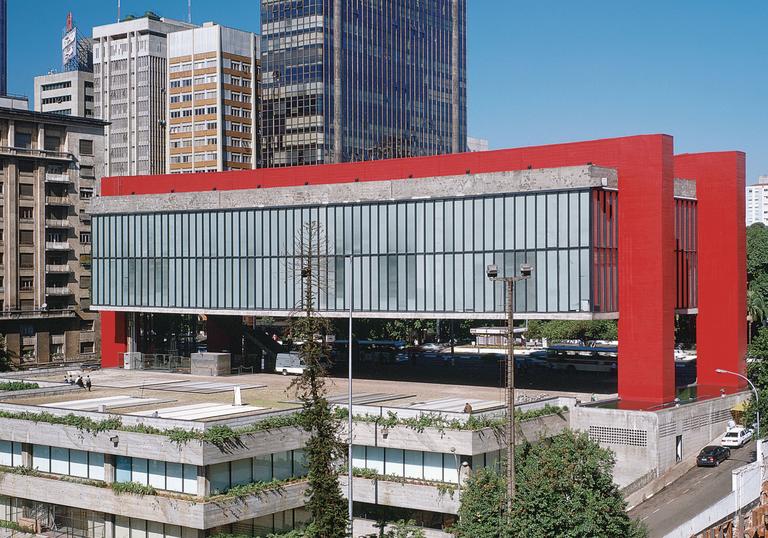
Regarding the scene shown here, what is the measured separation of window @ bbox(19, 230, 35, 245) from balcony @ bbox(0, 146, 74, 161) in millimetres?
9270

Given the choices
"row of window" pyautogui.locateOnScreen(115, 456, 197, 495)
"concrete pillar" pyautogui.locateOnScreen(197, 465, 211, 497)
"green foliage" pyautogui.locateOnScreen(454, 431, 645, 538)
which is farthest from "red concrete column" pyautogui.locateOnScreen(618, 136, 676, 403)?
"row of window" pyautogui.locateOnScreen(115, 456, 197, 495)

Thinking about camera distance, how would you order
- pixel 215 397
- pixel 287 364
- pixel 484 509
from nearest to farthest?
pixel 484 509 < pixel 215 397 < pixel 287 364

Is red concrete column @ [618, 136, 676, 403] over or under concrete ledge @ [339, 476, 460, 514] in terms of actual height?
over

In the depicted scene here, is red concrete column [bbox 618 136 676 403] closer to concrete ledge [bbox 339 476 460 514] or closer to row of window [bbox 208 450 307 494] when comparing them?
concrete ledge [bbox 339 476 460 514]

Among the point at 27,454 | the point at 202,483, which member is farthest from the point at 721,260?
the point at 27,454

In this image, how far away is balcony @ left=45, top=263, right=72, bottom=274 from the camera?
5094 inches

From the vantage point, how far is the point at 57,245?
12988cm

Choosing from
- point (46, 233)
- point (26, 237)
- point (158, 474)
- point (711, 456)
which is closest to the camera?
point (158, 474)

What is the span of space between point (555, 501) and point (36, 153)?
98316 millimetres

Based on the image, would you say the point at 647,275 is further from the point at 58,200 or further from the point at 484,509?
the point at 58,200

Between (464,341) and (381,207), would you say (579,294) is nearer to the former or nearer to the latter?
(381,207)

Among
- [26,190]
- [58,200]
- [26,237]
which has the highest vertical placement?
[26,190]

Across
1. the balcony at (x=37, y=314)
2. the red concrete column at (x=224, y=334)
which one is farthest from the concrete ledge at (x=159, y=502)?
the balcony at (x=37, y=314)

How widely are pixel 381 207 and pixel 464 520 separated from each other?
37.7 metres
